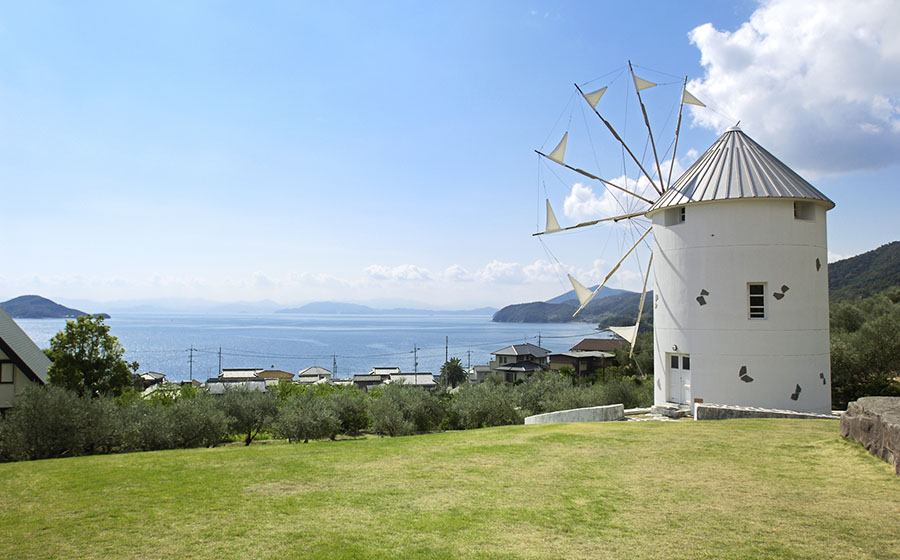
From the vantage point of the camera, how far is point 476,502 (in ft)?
23.8

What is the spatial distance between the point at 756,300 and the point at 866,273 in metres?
82.9

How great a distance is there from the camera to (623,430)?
12883 millimetres

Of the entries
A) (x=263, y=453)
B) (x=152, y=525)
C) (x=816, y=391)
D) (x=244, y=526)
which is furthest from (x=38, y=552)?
(x=816, y=391)

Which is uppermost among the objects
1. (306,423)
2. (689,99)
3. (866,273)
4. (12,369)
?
(689,99)

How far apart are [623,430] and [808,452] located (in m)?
3.90

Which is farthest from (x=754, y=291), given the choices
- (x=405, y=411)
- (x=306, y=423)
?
(x=306, y=423)

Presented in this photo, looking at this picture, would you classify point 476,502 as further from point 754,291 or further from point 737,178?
point 737,178

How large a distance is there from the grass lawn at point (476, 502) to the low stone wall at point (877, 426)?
11.3 inches

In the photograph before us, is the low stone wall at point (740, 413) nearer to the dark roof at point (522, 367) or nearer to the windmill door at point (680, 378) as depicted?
the windmill door at point (680, 378)

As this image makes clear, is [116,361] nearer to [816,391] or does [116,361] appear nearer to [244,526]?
[244,526]

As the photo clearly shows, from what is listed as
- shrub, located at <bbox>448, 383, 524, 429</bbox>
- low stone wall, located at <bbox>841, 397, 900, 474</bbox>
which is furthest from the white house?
shrub, located at <bbox>448, 383, 524, 429</bbox>

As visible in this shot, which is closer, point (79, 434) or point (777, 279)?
point (79, 434)

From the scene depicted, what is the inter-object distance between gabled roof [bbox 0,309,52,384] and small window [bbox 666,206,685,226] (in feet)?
76.7

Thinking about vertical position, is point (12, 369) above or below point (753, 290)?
below
